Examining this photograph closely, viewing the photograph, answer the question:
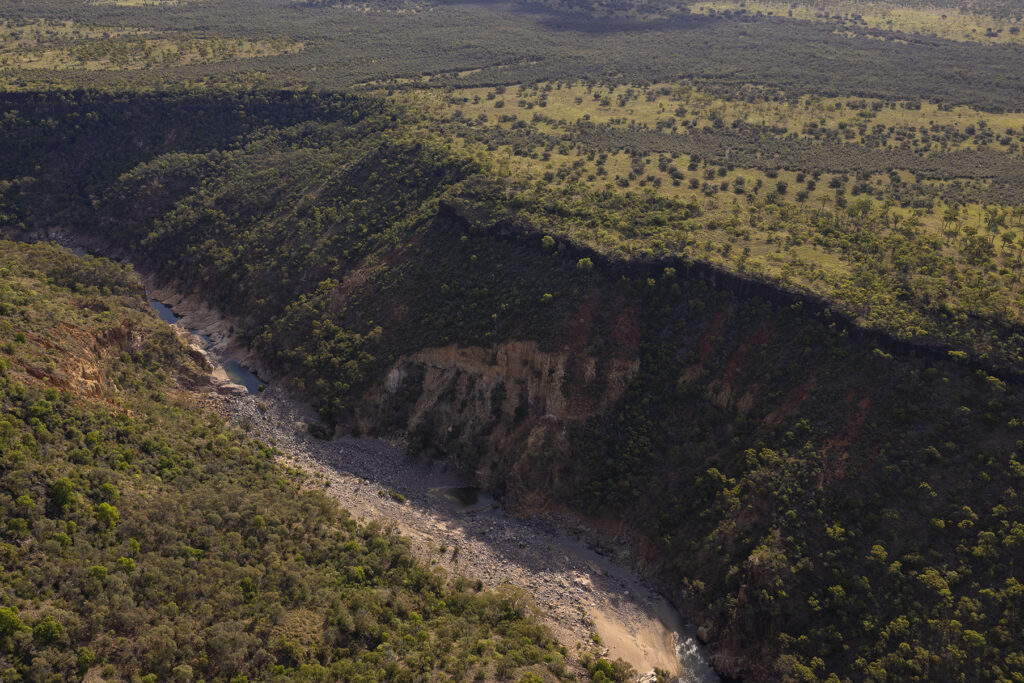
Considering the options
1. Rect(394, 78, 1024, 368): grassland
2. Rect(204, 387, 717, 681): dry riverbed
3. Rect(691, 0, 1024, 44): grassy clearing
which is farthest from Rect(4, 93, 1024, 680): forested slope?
Rect(691, 0, 1024, 44): grassy clearing

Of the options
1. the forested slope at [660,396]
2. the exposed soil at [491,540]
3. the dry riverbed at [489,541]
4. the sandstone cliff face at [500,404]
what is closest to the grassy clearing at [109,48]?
the forested slope at [660,396]

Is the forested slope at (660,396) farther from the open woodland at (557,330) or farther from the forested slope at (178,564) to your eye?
the forested slope at (178,564)

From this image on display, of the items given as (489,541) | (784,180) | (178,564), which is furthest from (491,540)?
(784,180)

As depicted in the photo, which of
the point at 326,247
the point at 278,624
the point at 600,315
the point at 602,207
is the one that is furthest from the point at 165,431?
the point at 602,207

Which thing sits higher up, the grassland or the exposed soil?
the grassland

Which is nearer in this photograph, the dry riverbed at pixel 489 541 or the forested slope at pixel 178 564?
the forested slope at pixel 178 564

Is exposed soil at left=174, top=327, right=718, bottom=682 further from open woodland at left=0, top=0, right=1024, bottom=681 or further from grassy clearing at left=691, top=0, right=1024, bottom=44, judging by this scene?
grassy clearing at left=691, top=0, right=1024, bottom=44

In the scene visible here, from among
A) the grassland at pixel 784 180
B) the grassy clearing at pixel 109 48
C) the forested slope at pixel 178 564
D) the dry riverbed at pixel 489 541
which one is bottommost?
the dry riverbed at pixel 489 541

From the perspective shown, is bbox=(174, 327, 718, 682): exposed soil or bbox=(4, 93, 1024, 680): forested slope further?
bbox=(174, 327, 718, 682): exposed soil
